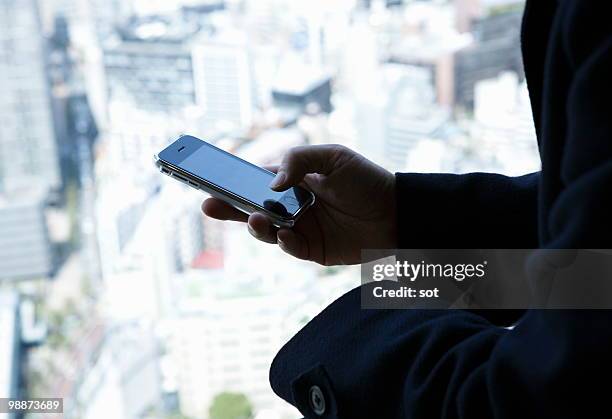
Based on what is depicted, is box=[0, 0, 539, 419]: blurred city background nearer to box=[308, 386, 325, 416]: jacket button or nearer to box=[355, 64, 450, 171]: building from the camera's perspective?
box=[355, 64, 450, 171]: building

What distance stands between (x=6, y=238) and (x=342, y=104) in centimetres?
110

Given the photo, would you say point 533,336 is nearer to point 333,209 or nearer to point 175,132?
point 333,209

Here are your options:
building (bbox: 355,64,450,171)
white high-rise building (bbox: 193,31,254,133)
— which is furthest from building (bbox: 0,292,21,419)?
building (bbox: 355,64,450,171)

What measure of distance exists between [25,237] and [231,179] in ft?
7.05

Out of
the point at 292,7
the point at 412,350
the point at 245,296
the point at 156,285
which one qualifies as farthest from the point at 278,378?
the point at 292,7

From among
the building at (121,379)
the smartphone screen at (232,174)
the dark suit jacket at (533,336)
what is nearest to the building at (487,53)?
the building at (121,379)

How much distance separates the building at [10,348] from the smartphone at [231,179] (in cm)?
73

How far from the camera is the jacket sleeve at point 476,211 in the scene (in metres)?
0.57

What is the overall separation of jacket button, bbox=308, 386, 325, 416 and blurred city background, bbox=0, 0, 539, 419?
4.25ft

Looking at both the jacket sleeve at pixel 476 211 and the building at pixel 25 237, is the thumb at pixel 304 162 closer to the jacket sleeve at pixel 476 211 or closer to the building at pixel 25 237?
the jacket sleeve at pixel 476 211

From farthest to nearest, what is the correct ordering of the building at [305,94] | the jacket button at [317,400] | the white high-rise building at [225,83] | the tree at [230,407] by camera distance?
the building at [305,94] → the white high-rise building at [225,83] → the tree at [230,407] → the jacket button at [317,400]

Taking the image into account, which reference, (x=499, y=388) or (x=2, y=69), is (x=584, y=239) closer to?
(x=499, y=388)

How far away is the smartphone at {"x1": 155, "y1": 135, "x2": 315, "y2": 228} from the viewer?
0.63 meters

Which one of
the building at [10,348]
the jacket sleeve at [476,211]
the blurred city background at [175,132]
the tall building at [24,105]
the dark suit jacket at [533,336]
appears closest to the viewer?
the dark suit jacket at [533,336]
